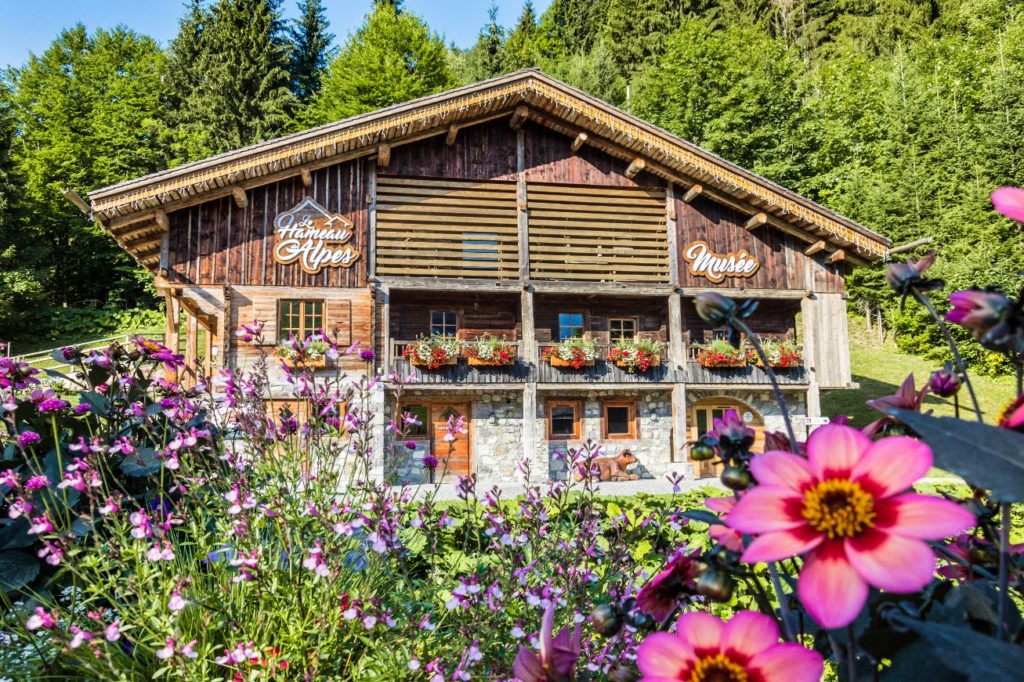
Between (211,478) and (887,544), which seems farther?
(211,478)

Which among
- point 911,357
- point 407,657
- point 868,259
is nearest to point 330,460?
point 407,657

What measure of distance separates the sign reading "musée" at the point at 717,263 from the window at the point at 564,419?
430cm

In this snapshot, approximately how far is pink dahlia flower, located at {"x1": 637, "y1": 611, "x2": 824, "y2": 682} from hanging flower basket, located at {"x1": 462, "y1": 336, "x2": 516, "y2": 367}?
12.9 metres

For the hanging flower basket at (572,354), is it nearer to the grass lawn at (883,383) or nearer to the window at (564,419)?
the window at (564,419)

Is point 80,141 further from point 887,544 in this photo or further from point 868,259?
point 887,544

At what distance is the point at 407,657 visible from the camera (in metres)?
1.92

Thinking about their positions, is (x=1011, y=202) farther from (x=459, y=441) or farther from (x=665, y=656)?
(x=459, y=441)

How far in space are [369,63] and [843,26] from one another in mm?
31492

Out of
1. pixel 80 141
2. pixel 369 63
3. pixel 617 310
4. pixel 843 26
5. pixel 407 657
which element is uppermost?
pixel 843 26

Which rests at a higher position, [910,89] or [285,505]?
[910,89]

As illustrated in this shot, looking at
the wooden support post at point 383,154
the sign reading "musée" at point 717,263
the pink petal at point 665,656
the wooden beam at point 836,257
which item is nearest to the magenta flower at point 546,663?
A: the pink petal at point 665,656

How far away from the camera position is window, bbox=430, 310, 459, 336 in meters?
15.3

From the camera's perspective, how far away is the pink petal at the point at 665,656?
78cm

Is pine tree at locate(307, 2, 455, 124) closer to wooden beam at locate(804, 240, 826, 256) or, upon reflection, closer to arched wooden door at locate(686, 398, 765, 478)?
wooden beam at locate(804, 240, 826, 256)
